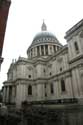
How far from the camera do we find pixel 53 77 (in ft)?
103

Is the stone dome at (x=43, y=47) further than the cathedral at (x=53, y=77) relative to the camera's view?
Yes

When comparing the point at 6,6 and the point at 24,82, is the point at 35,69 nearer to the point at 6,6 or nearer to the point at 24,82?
the point at 24,82

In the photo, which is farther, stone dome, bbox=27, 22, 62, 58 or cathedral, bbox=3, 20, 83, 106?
stone dome, bbox=27, 22, 62, 58

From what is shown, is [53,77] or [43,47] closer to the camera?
[53,77]

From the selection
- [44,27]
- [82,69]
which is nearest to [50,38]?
[44,27]

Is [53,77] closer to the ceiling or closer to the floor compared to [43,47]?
closer to the floor

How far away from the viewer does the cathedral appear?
22.3m

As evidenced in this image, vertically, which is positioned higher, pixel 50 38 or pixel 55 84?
pixel 50 38

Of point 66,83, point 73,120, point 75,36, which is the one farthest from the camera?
point 66,83

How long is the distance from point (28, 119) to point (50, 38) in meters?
41.5

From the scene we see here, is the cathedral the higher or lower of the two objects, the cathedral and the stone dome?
the lower

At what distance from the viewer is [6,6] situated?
8.77 meters

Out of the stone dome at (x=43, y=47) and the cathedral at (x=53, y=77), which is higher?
the stone dome at (x=43, y=47)

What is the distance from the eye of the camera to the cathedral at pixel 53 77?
2227 centimetres
